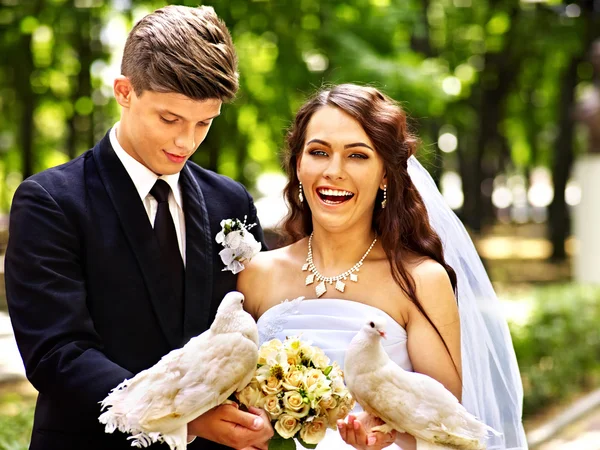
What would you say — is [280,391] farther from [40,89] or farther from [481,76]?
[481,76]

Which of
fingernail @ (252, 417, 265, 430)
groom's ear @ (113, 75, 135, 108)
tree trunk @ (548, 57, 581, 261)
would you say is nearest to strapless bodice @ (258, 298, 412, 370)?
fingernail @ (252, 417, 265, 430)

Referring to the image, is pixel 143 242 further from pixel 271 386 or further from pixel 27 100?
pixel 27 100

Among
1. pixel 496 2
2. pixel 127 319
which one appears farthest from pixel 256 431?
pixel 496 2

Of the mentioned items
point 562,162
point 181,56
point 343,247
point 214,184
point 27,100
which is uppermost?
point 181,56

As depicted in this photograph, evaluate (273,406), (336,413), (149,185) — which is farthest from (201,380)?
(149,185)

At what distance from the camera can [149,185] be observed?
3.38m

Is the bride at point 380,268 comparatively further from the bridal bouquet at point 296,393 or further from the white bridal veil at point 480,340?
the bridal bouquet at point 296,393

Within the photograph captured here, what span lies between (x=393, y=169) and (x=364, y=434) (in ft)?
4.06

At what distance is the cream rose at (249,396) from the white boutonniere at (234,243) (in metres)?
0.60

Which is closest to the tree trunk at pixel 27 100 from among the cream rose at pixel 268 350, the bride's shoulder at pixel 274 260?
the bride's shoulder at pixel 274 260

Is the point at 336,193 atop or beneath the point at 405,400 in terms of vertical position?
atop

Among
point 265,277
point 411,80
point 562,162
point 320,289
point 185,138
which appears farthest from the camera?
point 562,162

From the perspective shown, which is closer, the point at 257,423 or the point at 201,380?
the point at 201,380

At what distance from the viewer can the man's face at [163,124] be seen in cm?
317
